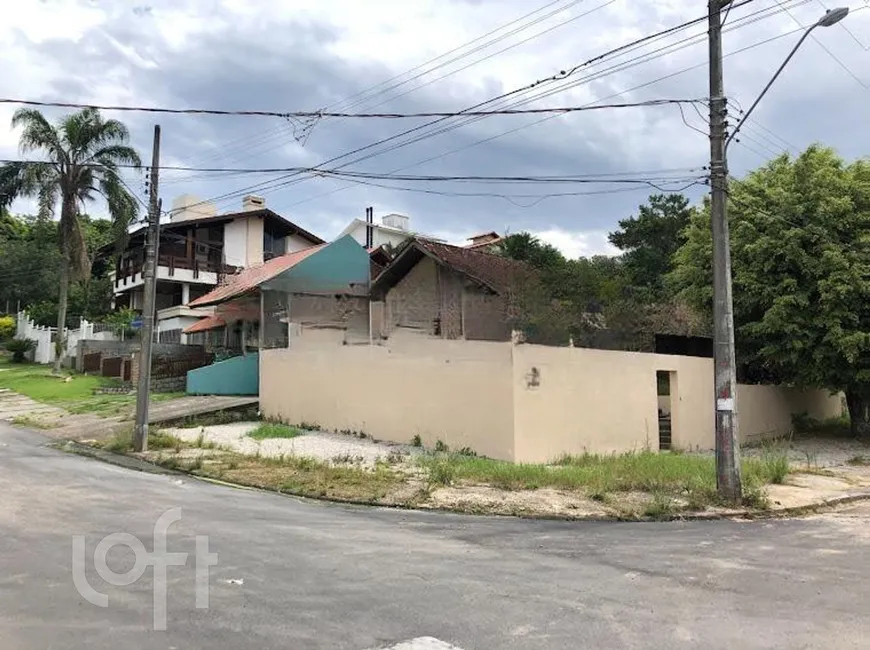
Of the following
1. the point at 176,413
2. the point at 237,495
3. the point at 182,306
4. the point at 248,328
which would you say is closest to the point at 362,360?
the point at 176,413

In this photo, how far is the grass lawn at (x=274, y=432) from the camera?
1831 cm

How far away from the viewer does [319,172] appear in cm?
1628

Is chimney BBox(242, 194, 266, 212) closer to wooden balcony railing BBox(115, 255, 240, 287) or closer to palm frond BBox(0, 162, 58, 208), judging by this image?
wooden balcony railing BBox(115, 255, 240, 287)

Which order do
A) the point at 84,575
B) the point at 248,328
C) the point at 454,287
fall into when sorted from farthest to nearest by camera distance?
the point at 248,328
the point at 454,287
the point at 84,575

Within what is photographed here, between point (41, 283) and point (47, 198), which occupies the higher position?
point (47, 198)

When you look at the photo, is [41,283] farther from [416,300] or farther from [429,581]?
[429,581]

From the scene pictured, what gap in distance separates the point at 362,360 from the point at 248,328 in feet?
46.3

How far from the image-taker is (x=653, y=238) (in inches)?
1699

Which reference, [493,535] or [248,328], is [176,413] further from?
[493,535]

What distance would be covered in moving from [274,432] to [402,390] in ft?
13.0

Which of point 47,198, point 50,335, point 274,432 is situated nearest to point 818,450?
point 274,432

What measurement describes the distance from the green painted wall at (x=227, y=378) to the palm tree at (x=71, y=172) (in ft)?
34.0

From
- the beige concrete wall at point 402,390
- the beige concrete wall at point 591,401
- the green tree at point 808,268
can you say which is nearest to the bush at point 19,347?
the beige concrete wall at point 402,390

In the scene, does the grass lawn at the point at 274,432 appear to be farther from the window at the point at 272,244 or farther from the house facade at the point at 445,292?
the window at the point at 272,244
